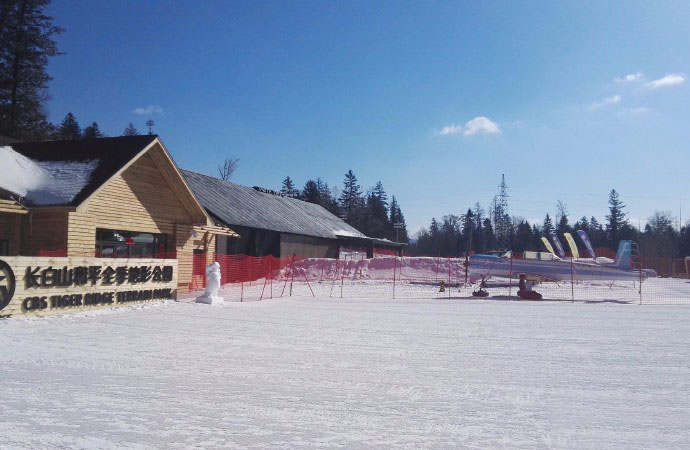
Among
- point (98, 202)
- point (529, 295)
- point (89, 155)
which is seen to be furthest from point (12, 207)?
point (529, 295)

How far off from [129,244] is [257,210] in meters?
19.3

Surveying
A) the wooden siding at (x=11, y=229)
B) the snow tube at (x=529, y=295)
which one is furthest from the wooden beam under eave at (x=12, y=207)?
the snow tube at (x=529, y=295)

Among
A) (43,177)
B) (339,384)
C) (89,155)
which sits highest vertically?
(89,155)

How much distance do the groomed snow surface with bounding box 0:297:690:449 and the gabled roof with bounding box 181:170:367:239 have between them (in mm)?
21080

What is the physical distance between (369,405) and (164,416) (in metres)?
2.16

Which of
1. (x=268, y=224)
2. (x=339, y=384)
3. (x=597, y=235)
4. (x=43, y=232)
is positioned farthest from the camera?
(x=597, y=235)

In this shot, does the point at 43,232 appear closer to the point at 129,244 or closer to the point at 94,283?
the point at 129,244

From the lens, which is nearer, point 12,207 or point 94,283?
point 94,283

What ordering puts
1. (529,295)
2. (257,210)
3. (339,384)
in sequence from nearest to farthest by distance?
(339,384) < (529,295) < (257,210)

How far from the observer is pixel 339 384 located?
745cm

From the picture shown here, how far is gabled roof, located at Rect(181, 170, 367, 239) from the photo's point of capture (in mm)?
Result: 34781

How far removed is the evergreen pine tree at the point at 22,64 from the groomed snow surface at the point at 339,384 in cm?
3289

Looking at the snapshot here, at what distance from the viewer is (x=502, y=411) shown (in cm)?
625

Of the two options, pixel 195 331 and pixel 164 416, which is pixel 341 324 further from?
pixel 164 416
